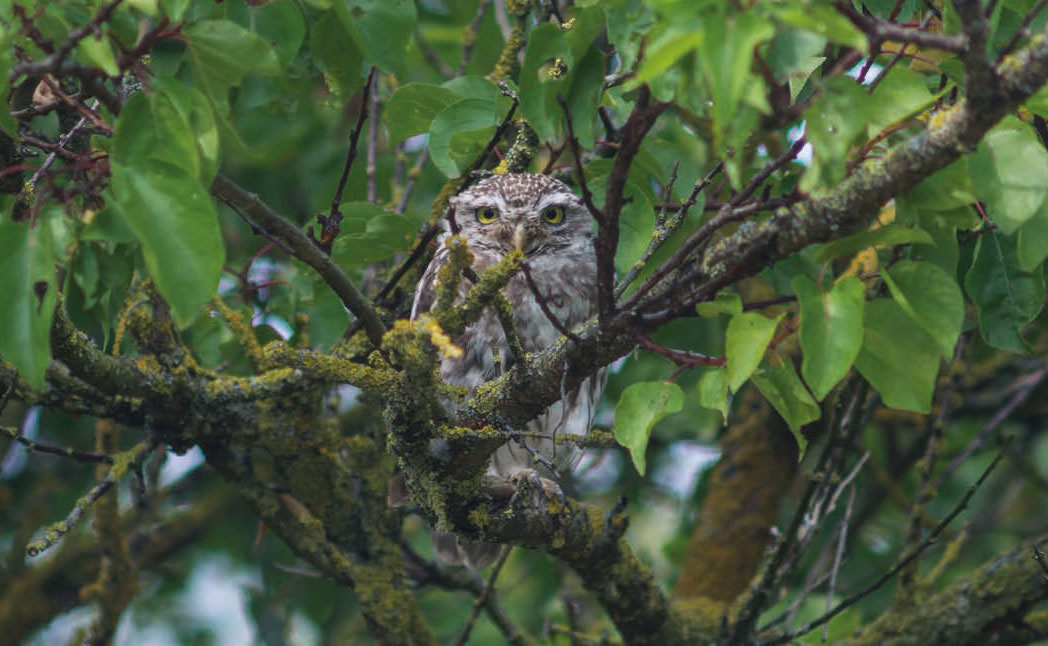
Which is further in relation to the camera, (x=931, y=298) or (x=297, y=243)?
(x=297, y=243)

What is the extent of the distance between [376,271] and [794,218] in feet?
7.34

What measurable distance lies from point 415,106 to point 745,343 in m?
1.23

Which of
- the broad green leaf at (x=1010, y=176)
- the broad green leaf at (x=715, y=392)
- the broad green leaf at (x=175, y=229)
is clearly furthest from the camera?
the broad green leaf at (x=715, y=392)

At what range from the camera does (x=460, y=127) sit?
271cm

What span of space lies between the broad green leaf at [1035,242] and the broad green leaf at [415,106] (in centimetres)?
130

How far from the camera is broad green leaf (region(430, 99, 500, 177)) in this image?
8.87 ft

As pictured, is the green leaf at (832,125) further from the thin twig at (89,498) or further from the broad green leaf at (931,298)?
the thin twig at (89,498)

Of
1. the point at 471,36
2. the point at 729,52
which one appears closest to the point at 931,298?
the point at 729,52

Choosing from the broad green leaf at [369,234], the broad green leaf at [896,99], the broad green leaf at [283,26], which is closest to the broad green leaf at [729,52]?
the broad green leaf at [896,99]

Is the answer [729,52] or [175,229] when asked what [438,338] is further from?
[729,52]

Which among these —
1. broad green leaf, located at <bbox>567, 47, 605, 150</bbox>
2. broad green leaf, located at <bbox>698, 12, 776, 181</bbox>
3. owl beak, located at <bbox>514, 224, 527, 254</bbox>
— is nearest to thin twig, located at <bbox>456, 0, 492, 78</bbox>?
owl beak, located at <bbox>514, 224, 527, 254</bbox>

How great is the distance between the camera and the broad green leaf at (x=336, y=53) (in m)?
2.68

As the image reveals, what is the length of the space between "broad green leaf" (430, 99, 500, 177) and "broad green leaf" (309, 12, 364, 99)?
0.76ft

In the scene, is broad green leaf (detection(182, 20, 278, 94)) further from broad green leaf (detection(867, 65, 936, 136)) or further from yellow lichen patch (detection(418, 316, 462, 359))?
broad green leaf (detection(867, 65, 936, 136))
